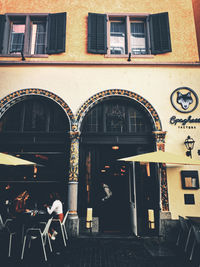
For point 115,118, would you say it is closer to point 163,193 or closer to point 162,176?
point 162,176

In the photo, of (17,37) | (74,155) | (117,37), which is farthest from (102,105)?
(17,37)

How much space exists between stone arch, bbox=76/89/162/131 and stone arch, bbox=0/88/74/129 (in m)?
0.58

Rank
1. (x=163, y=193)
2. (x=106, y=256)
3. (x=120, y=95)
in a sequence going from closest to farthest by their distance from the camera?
(x=106, y=256)
(x=163, y=193)
(x=120, y=95)

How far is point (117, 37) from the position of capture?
28.8 ft

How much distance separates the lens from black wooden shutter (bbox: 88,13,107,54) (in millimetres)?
8227

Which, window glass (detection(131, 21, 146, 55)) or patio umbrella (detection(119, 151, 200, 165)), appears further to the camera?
window glass (detection(131, 21, 146, 55))

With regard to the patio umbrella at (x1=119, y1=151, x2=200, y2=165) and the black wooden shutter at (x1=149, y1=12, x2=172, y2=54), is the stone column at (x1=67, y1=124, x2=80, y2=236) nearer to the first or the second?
the patio umbrella at (x1=119, y1=151, x2=200, y2=165)

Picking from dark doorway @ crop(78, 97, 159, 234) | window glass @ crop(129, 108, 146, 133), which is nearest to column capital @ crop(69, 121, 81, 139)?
dark doorway @ crop(78, 97, 159, 234)

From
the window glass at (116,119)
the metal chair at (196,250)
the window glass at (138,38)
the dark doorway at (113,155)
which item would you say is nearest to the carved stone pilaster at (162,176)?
the dark doorway at (113,155)

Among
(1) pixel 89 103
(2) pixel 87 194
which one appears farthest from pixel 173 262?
(1) pixel 89 103

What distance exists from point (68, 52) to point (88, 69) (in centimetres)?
117

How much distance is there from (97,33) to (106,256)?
8.21 metres

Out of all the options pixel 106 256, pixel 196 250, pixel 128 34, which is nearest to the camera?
pixel 106 256

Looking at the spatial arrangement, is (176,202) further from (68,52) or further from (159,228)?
(68,52)
